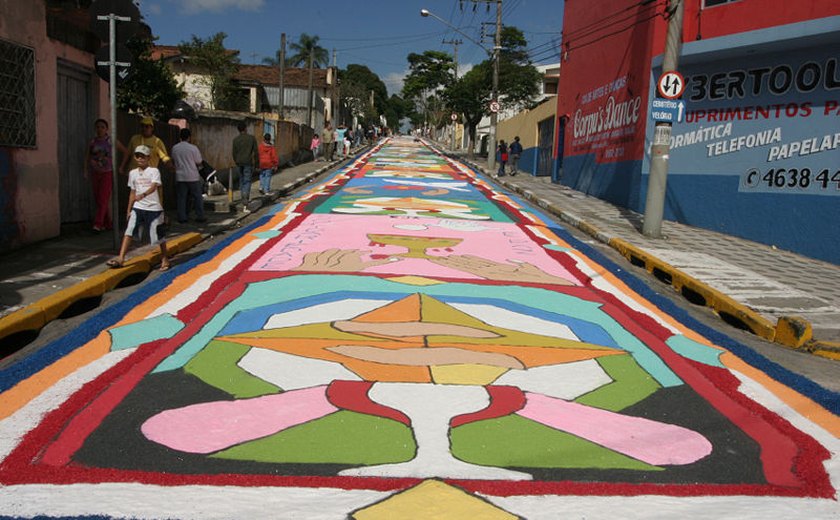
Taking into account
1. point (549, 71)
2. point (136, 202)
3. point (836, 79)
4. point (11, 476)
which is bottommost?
point (11, 476)

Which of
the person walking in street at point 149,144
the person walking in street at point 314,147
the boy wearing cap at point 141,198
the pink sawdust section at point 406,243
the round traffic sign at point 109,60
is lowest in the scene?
the pink sawdust section at point 406,243

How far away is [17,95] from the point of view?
825 cm

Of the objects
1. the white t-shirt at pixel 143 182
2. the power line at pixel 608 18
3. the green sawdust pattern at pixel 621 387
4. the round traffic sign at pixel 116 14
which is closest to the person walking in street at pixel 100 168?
the round traffic sign at pixel 116 14

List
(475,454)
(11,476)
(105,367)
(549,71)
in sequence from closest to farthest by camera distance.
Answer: (11,476) → (475,454) → (105,367) → (549,71)

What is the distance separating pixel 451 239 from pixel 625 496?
779cm

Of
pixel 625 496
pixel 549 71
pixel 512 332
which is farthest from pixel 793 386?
pixel 549 71

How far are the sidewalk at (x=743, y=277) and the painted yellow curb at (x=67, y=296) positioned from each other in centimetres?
643

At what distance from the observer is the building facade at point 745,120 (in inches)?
429

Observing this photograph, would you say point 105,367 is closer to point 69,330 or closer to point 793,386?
point 69,330

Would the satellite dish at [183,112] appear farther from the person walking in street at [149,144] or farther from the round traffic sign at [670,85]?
the round traffic sign at [670,85]

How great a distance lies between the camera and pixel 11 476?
3178mm

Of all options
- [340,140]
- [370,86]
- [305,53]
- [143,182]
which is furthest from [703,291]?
[370,86]

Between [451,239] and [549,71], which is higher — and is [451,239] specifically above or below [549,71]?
below

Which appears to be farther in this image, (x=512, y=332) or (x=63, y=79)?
(x=63, y=79)
